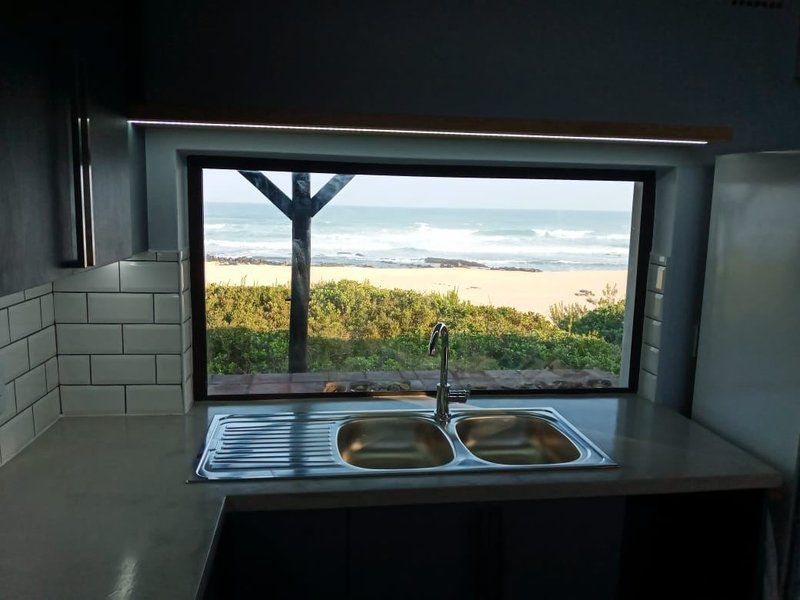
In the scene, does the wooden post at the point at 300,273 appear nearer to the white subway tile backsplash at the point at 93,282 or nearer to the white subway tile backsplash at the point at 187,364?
the white subway tile backsplash at the point at 187,364

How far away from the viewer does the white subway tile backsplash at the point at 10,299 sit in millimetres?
1595

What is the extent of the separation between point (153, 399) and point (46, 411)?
0.99 feet

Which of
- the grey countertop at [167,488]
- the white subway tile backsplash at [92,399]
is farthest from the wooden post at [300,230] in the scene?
the white subway tile backsplash at [92,399]

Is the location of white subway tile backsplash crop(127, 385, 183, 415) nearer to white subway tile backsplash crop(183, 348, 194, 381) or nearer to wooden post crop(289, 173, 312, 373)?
white subway tile backsplash crop(183, 348, 194, 381)

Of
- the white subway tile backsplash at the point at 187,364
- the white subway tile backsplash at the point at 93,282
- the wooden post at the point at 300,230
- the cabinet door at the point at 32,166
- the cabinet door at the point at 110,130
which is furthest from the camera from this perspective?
the wooden post at the point at 300,230

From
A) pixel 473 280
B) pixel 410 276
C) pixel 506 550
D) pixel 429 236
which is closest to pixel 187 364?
pixel 410 276

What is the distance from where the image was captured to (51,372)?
188cm

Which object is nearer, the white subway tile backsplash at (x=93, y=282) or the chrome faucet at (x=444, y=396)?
the white subway tile backsplash at (x=93, y=282)

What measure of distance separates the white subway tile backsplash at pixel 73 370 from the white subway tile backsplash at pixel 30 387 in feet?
0.28

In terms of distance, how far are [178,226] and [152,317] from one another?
0.30 metres

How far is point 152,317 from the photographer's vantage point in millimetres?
1945

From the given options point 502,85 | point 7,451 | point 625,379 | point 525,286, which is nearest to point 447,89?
point 502,85

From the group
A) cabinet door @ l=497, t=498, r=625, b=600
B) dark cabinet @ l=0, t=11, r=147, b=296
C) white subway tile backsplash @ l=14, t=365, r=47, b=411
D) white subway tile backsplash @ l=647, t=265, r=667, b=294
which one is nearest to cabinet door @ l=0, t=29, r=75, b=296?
dark cabinet @ l=0, t=11, r=147, b=296

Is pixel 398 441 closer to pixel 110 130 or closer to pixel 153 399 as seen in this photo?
pixel 153 399
